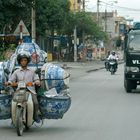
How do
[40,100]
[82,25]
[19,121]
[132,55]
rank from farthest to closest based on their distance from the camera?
[82,25] < [132,55] < [40,100] < [19,121]

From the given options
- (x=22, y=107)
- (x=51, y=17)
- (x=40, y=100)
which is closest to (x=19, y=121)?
(x=22, y=107)

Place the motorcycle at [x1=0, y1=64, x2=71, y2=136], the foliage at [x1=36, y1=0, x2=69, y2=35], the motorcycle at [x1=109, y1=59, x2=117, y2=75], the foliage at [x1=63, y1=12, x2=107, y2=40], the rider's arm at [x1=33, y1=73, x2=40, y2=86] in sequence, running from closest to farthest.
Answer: the motorcycle at [x1=0, y1=64, x2=71, y2=136] → the rider's arm at [x1=33, y1=73, x2=40, y2=86] → the motorcycle at [x1=109, y1=59, x2=117, y2=75] → the foliage at [x1=36, y1=0, x2=69, y2=35] → the foliage at [x1=63, y1=12, x2=107, y2=40]

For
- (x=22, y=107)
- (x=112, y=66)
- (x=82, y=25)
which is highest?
(x=82, y=25)

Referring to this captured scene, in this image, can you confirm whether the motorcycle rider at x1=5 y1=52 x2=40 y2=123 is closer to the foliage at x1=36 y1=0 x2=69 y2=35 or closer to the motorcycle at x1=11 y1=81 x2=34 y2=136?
the motorcycle at x1=11 y1=81 x2=34 y2=136

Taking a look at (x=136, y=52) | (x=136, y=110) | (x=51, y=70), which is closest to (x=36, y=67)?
(x=51, y=70)

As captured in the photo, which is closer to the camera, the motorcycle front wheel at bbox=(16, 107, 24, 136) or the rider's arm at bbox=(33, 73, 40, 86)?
the motorcycle front wheel at bbox=(16, 107, 24, 136)

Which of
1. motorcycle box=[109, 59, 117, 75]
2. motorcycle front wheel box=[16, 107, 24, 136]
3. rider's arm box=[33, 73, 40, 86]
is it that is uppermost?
rider's arm box=[33, 73, 40, 86]

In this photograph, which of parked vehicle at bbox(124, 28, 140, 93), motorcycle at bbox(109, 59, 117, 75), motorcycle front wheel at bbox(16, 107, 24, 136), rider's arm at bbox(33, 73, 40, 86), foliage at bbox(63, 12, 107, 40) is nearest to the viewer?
motorcycle front wheel at bbox(16, 107, 24, 136)

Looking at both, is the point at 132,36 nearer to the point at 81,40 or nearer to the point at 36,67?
the point at 36,67

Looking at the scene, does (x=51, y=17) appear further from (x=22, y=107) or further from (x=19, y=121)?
(x=19, y=121)

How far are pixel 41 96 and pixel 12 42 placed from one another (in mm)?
18237

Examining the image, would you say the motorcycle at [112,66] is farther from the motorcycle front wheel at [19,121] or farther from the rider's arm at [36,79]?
the motorcycle front wheel at [19,121]

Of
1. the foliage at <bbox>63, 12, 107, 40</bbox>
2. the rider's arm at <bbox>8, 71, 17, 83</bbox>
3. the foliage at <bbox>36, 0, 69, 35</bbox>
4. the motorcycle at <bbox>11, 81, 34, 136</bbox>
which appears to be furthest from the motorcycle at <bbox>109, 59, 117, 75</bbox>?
the motorcycle at <bbox>11, 81, 34, 136</bbox>

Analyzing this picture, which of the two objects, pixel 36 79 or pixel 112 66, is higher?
pixel 36 79
